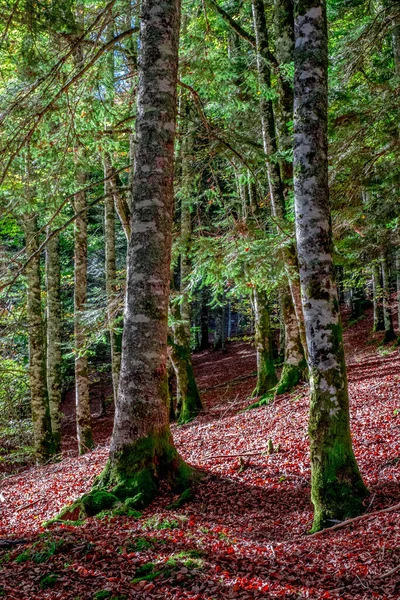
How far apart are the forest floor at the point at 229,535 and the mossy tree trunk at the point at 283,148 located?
2380 mm

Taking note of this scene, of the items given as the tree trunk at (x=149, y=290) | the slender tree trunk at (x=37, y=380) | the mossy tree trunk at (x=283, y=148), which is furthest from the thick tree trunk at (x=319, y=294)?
the slender tree trunk at (x=37, y=380)

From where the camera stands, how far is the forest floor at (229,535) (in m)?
3.38

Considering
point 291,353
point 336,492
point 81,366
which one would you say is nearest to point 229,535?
point 336,492

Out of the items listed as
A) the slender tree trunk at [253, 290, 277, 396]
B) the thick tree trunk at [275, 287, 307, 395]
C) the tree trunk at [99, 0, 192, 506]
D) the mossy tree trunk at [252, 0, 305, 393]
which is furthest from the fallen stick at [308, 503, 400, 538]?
the slender tree trunk at [253, 290, 277, 396]

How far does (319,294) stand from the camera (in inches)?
191

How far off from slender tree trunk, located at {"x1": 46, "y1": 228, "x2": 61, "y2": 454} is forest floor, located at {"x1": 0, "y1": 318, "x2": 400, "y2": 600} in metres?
3.51

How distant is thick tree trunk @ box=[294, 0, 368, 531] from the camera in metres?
4.77

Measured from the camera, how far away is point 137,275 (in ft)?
17.7

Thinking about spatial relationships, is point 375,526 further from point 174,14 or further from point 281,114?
point 281,114

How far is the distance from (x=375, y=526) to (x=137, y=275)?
3.79 meters

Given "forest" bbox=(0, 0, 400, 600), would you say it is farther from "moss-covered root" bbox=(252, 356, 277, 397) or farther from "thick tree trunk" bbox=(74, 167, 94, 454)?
"moss-covered root" bbox=(252, 356, 277, 397)

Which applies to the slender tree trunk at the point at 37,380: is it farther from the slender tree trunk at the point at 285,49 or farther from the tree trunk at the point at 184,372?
the slender tree trunk at the point at 285,49

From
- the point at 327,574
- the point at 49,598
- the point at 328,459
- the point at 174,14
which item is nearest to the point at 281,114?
the point at 174,14

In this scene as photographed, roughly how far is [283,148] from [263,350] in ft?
19.5
